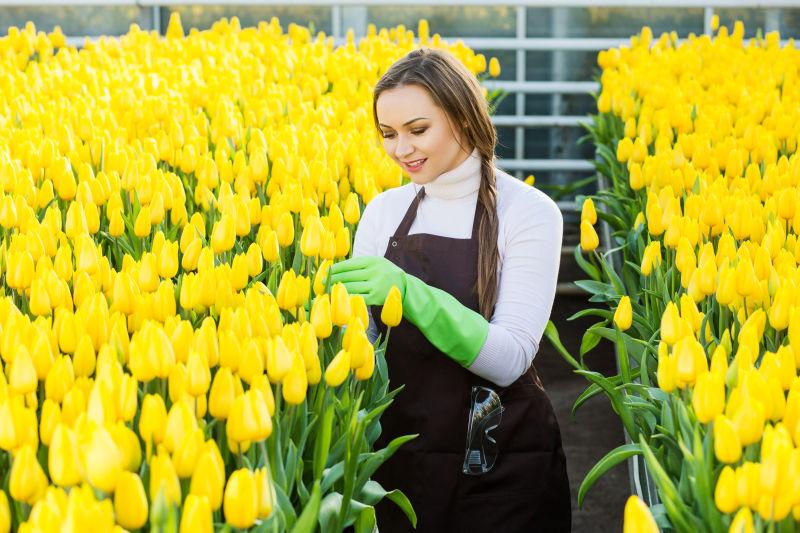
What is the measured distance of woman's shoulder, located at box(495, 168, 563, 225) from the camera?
2693 millimetres

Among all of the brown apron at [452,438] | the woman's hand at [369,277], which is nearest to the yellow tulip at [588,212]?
the brown apron at [452,438]

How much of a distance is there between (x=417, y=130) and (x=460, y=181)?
18 centimetres

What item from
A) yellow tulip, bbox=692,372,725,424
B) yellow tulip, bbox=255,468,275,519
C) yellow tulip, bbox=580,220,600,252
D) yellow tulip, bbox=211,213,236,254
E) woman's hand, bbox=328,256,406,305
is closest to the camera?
yellow tulip, bbox=255,468,275,519

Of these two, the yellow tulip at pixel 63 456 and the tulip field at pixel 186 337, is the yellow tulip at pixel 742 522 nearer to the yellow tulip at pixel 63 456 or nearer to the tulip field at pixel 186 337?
the tulip field at pixel 186 337

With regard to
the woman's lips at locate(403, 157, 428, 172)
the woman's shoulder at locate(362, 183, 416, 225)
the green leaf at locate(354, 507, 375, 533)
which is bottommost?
the green leaf at locate(354, 507, 375, 533)

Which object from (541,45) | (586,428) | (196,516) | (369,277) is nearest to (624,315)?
(369,277)

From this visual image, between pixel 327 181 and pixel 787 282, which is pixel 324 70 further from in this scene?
pixel 787 282

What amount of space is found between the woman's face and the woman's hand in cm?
39

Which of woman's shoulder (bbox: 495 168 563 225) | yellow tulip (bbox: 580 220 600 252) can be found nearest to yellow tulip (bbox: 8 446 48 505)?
woman's shoulder (bbox: 495 168 563 225)

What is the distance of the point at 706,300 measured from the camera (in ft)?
8.38

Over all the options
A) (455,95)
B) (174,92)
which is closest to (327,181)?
(455,95)

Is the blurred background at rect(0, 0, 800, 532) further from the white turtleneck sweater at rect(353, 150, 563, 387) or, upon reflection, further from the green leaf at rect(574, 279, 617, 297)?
the white turtleneck sweater at rect(353, 150, 563, 387)

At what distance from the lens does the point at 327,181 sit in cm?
325

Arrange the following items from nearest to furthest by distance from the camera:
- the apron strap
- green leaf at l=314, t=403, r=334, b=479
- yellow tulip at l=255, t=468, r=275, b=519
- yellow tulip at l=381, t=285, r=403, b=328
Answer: yellow tulip at l=255, t=468, r=275, b=519, green leaf at l=314, t=403, r=334, b=479, yellow tulip at l=381, t=285, r=403, b=328, the apron strap
